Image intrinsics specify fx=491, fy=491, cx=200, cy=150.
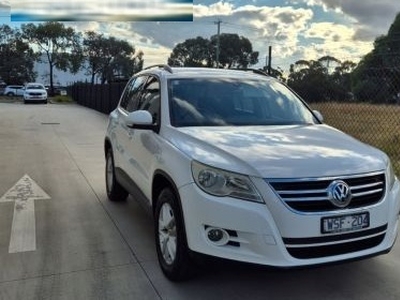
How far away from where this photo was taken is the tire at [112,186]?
6.42 m

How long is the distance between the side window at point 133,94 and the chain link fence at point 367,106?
15.8ft

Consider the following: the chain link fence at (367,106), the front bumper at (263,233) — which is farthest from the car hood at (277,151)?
the chain link fence at (367,106)

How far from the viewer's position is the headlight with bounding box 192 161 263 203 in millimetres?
3318

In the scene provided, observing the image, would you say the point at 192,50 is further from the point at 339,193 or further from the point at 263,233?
the point at 263,233

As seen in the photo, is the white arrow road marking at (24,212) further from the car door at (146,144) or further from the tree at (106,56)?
the tree at (106,56)

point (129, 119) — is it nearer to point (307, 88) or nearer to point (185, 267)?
point (185, 267)

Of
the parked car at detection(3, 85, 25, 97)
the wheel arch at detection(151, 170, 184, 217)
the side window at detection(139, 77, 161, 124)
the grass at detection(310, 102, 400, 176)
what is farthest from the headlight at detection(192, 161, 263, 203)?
the parked car at detection(3, 85, 25, 97)

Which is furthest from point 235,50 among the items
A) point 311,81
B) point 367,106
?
point 367,106

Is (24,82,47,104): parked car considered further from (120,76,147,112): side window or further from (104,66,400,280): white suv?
(104,66,400,280): white suv

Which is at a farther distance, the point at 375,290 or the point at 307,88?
the point at 307,88

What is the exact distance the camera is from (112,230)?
210 inches

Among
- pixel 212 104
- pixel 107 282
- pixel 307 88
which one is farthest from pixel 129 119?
pixel 307 88

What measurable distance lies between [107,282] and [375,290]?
212cm

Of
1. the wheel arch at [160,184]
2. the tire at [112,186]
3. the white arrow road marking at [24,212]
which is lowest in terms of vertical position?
the white arrow road marking at [24,212]
